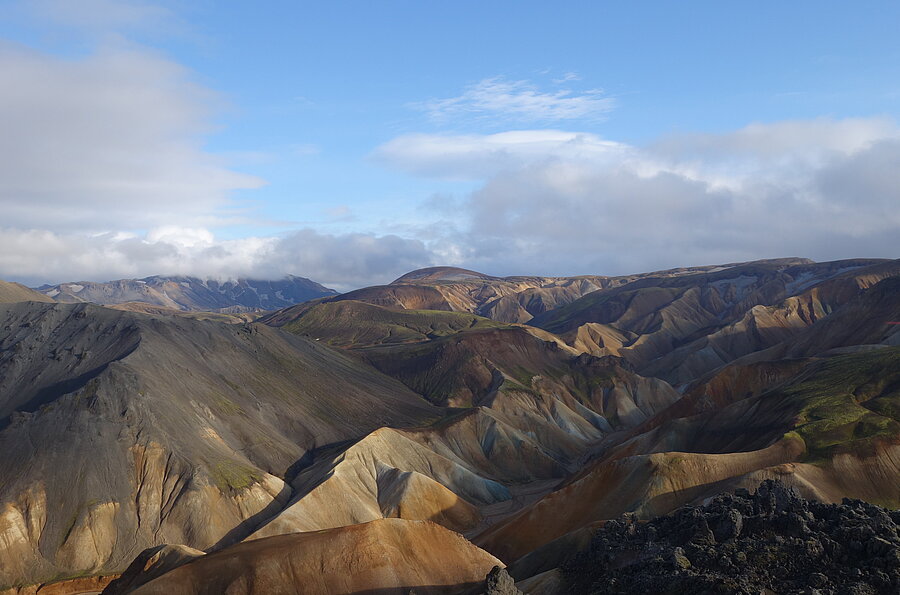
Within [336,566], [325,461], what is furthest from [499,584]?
[325,461]

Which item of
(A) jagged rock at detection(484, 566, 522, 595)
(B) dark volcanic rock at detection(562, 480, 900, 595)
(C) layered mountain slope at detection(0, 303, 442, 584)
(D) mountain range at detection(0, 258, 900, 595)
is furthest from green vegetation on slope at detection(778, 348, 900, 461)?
(C) layered mountain slope at detection(0, 303, 442, 584)

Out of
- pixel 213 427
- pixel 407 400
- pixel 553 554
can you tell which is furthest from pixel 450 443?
pixel 553 554

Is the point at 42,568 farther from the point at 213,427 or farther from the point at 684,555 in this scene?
the point at 684,555

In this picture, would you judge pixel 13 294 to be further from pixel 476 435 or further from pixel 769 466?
pixel 769 466

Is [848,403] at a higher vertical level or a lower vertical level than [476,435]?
higher

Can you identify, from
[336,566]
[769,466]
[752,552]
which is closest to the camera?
[752,552]

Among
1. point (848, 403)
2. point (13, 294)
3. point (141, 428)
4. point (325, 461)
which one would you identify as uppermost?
point (13, 294)

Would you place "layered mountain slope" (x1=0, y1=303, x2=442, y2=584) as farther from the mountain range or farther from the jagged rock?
the jagged rock
